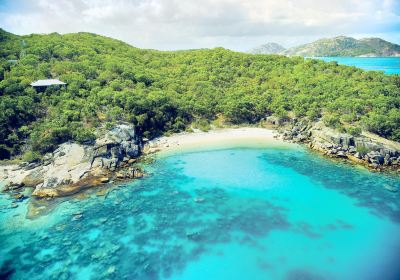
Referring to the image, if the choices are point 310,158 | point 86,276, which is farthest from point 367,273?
point 310,158

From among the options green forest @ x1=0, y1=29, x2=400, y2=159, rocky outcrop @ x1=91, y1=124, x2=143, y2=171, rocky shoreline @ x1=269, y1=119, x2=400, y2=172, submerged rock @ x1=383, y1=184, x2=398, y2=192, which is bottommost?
submerged rock @ x1=383, y1=184, x2=398, y2=192

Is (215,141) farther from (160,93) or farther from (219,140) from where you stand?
(160,93)

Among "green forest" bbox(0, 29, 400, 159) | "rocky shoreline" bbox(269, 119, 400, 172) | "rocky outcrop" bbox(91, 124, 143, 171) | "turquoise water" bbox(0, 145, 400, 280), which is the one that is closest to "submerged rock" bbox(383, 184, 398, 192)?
"turquoise water" bbox(0, 145, 400, 280)

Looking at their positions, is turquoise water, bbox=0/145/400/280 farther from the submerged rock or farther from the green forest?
the green forest

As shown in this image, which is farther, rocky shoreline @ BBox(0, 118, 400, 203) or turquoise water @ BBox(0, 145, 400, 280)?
rocky shoreline @ BBox(0, 118, 400, 203)

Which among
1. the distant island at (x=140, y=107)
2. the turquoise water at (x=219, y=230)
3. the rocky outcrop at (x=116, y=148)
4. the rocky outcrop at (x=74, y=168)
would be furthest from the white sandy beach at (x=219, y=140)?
the turquoise water at (x=219, y=230)

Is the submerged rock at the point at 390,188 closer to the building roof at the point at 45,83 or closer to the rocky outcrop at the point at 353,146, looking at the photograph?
the rocky outcrop at the point at 353,146

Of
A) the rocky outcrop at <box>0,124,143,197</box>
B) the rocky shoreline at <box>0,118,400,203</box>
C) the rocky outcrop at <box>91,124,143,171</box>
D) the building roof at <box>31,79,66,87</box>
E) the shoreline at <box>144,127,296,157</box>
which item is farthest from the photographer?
→ the building roof at <box>31,79,66,87</box>
